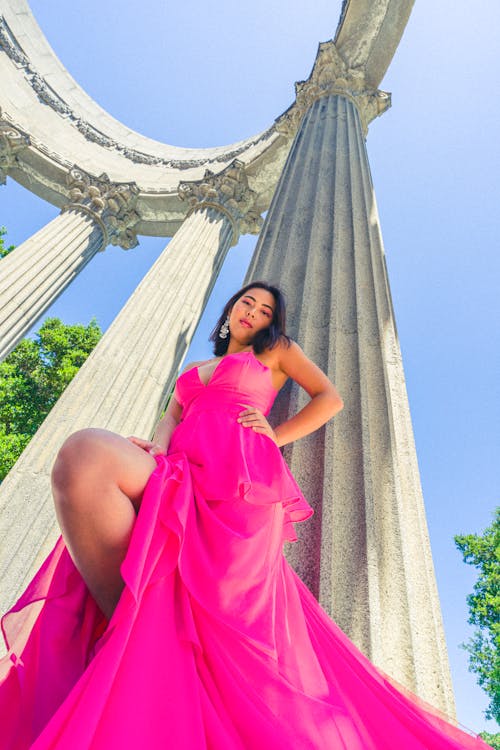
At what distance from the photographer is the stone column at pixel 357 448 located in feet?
10.9

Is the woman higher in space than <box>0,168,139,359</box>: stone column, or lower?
lower

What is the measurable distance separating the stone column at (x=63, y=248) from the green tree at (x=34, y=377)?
12.5m

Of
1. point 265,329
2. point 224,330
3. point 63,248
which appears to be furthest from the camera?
point 63,248

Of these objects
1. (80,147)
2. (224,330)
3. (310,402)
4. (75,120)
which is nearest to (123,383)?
(224,330)

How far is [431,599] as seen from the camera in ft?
11.9

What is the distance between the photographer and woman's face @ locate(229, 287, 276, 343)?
13.8 feet

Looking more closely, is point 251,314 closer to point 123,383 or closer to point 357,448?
point 357,448

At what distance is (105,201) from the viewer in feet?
65.4

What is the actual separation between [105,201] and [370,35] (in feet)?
39.2

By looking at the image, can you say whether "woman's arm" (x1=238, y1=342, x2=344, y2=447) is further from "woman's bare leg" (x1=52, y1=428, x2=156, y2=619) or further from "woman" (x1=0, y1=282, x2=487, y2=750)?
"woman's bare leg" (x1=52, y1=428, x2=156, y2=619)

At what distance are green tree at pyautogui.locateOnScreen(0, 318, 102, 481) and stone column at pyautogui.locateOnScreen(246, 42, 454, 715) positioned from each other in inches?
944

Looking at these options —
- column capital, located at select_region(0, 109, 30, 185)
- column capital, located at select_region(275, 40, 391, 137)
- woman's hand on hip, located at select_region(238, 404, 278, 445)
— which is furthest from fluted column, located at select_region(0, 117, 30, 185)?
woman's hand on hip, located at select_region(238, 404, 278, 445)

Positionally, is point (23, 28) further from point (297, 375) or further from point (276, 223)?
point (297, 375)

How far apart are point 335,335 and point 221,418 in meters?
2.89
